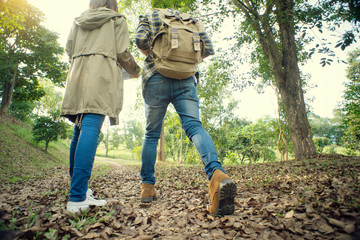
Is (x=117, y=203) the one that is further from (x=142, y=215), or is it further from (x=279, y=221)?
(x=279, y=221)

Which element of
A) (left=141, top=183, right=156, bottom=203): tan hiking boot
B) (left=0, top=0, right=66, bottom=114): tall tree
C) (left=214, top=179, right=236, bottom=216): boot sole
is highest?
(left=0, top=0, right=66, bottom=114): tall tree

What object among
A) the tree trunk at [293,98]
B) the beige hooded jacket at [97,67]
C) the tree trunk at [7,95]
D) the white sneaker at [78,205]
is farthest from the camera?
the tree trunk at [7,95]

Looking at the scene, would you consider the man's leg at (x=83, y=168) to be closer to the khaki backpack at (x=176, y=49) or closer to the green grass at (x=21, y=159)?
the khaki backpack at (x=176, y=49)

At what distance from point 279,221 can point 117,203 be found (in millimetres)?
1486

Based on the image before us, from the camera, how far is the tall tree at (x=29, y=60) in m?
15.4

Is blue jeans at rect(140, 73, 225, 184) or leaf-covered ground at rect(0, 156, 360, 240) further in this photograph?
blue jeans at rect(140, 73, 225, 184)

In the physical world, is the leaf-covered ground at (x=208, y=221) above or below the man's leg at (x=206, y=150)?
below

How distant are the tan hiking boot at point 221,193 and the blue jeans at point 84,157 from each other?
1.08m

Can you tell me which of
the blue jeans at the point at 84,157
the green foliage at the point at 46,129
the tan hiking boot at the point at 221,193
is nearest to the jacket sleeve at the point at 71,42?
the blue jeans at the point at 84,157

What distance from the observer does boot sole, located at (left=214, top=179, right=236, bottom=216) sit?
150 cm

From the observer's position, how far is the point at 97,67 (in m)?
1.88

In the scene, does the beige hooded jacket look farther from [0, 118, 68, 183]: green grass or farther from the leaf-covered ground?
[0, 118, 68, 183]: green grass

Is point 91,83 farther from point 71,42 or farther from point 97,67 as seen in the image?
point 71,42

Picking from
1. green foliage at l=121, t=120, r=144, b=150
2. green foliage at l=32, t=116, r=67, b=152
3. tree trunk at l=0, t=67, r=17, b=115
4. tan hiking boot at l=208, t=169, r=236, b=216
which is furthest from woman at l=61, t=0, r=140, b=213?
green foliage at l=121, t=120, r=144, b=150
